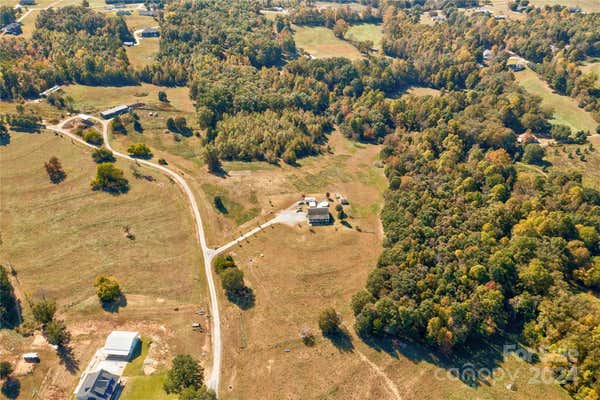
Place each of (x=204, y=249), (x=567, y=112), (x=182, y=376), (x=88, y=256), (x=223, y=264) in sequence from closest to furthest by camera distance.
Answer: (x=182, y=376), (x=223, y=264), (x=88, y=256), (x=204, y=249), (x=567, y=112)

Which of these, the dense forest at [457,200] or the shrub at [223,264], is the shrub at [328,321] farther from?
the shrub at [223,264]

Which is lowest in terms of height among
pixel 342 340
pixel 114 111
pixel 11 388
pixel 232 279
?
pixel 11 388

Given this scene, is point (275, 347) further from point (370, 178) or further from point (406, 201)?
point (370, 178)

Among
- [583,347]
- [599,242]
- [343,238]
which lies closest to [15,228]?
[343,238]

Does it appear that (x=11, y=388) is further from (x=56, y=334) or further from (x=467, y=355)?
(x=467, y=355)

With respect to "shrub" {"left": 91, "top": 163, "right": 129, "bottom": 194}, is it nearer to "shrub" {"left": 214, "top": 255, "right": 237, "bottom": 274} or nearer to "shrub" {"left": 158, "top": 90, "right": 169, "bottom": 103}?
"shrub" {"left": 214, "top": 255, "right": 237, "bottom": 274}

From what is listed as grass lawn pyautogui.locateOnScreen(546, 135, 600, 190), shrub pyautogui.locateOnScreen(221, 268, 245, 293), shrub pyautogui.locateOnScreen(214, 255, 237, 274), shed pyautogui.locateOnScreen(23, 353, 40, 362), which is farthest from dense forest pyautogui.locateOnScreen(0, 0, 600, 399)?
shed pyautogui.locateOnScreen(23, 353, 40, 362)

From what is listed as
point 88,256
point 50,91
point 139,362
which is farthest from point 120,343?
point 50,91
